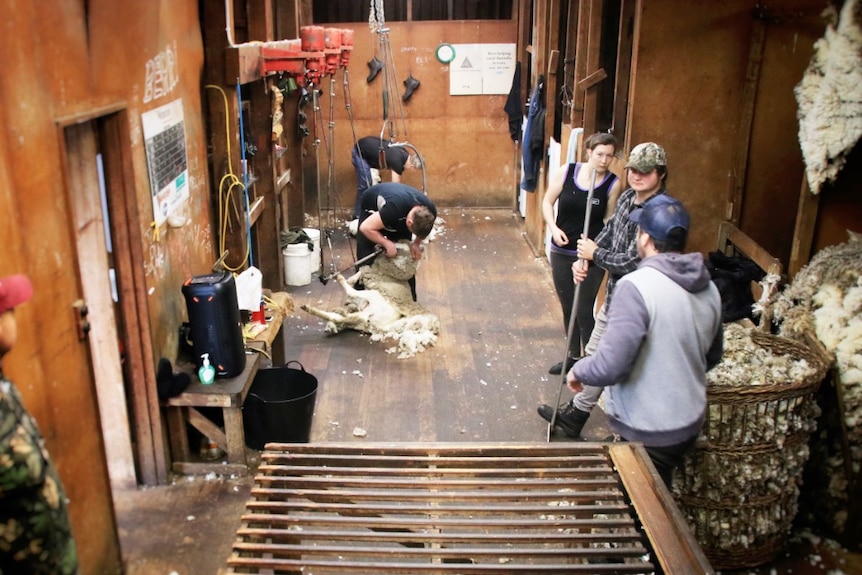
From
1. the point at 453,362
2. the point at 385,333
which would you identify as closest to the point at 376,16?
the point at 385,333

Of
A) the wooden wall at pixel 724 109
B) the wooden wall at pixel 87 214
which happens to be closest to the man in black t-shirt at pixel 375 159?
the wooden wall at pixel 724 109

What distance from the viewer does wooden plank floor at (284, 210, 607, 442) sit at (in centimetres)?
496

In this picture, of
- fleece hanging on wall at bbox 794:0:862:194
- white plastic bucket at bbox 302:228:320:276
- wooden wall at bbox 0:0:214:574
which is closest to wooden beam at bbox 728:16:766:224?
fleece hanging on wall at bbox 794:0:862:194

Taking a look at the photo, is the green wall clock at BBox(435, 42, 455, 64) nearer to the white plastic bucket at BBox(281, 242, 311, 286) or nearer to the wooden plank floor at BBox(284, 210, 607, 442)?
the wooden plank floor at BBox(284, 210, 607, 442)

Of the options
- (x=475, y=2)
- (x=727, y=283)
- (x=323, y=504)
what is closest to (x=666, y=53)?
(x=727, y=283)

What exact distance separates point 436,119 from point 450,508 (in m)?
8.37

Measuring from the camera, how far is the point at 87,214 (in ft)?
11.4

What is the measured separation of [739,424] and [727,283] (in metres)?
1.42

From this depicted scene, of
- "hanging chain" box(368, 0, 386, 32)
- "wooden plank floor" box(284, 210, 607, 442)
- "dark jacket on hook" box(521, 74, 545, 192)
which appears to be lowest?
"wooden plank floor" box(284, 210, 607, 442)

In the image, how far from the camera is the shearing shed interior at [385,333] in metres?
2.63

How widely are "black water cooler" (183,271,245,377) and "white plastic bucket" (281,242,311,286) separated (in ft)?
10.8

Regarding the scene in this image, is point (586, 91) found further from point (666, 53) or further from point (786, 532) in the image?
point (786, 532)

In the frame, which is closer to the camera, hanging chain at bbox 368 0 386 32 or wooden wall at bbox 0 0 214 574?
wooden wall at bbox 0 0 214 574

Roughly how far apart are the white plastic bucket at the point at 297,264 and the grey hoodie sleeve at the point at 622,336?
15.8ft
